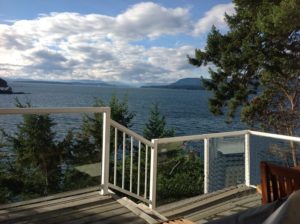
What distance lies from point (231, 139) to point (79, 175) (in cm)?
243

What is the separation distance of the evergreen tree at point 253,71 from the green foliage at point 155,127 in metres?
1.90

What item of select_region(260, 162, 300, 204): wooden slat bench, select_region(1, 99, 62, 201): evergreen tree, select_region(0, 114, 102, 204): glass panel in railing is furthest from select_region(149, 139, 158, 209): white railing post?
select_region(260, 162, 300, 204): wooden slat bench

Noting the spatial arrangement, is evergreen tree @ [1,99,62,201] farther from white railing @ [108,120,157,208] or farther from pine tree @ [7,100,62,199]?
white railing @ [108,120,157,208]

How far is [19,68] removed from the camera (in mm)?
33156

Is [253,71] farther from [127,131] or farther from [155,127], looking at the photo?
[127,131]

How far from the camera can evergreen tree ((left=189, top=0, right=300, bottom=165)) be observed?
36.5 ft

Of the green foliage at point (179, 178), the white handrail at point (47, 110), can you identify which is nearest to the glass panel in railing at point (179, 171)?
the green foliage at point (179, 178)

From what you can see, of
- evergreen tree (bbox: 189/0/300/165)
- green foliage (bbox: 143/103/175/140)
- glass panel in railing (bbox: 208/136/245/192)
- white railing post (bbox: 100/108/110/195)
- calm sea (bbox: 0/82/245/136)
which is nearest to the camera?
calm sea (bbox: 0/82/245/136)

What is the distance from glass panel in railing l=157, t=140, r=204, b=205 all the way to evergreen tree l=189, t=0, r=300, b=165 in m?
Result: 6.48

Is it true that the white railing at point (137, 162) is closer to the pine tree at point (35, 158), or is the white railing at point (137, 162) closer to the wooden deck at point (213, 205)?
the wooden deck at point (213, 205)

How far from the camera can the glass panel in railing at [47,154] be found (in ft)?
12.8

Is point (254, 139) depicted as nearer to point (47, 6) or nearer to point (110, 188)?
point (110, 188)

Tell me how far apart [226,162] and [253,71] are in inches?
286

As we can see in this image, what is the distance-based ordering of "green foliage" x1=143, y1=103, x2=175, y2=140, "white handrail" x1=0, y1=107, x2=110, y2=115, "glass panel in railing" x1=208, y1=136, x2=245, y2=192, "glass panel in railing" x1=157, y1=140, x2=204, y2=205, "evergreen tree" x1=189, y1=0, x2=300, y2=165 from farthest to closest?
1. "green foliage" x1=143, y1=103, x2=175, y2=140
2. "evergreen tree" x1=189, y1=0, x2=300, y2=165
3. "glass panel in railing" x1=208, y1=136, x2=245, y2=192
4. "glass panel in railing" x1=157, y1=140, x2=204, y2=205
5. "white handrail" x1=0, y1=107, x2=110, y2=115
